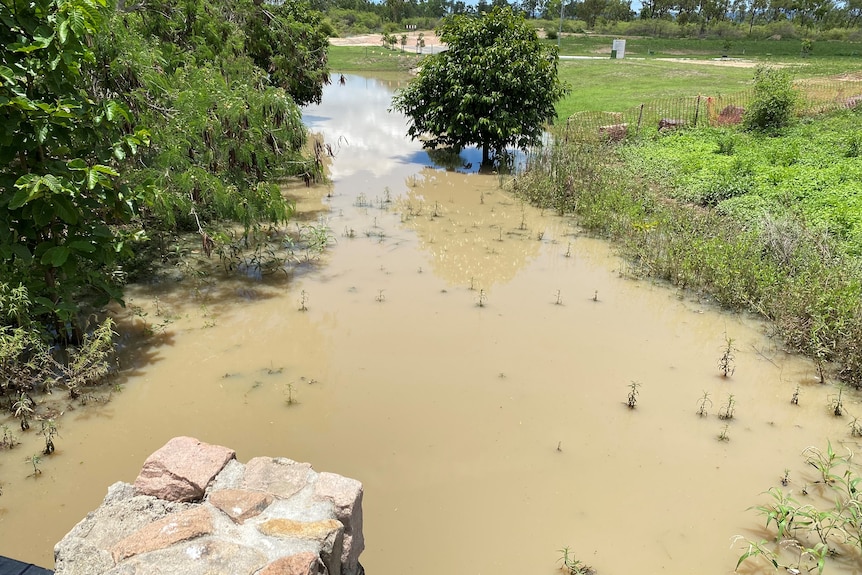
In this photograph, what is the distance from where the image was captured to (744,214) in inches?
359

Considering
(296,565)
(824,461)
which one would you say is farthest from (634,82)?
(296,565)

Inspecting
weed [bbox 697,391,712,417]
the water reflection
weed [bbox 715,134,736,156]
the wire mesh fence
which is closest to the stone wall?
weed [bbox 697,391,712,417]

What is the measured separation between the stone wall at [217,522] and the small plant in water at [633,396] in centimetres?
292

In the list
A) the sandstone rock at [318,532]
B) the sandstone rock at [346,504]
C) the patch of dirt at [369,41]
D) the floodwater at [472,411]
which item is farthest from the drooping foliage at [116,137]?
the patch of dirt at [369,41]

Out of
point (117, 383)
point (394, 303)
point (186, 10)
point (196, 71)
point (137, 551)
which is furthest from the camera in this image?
point (186, 10)

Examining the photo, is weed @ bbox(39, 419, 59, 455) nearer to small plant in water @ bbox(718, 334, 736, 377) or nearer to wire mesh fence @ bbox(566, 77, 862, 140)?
small plant in water @ bbox(718, 334, 736, 377)

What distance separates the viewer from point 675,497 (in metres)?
4.16

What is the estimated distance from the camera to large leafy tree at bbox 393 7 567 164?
42.3 feet

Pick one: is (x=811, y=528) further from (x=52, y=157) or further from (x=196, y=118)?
(x=196, y=118)

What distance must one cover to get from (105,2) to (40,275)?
2374 millimetres

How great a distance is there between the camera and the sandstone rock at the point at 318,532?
252cm

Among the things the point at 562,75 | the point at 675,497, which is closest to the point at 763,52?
the point at 562,75

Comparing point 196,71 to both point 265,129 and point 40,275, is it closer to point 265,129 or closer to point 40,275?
point 265,129

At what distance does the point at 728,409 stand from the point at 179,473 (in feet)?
14.2
